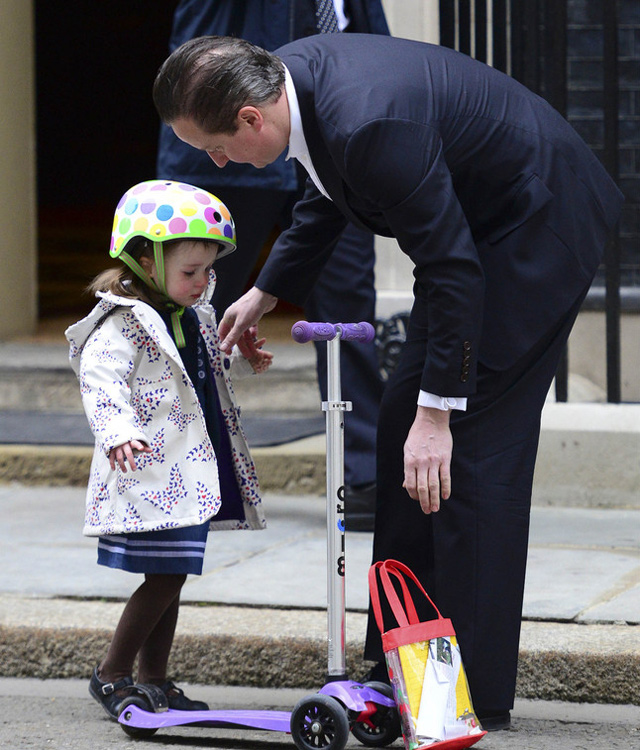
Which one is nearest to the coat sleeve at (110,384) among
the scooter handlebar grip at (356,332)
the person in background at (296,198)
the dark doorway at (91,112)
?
the scooter handlebar grip at (356,332)

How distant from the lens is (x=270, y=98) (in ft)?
9.11

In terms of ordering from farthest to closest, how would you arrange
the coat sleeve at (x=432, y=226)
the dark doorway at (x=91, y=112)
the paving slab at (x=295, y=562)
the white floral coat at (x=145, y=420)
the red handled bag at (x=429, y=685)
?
1. the dark doorway at (x=91, y=112)
2. the paving slab at (x=295, y=562)
3. the white floral coat at (x=145, y=420)
4. the red handled bag at (x=429, y=685)
5. the coat sleeve at (x=432, y=226)

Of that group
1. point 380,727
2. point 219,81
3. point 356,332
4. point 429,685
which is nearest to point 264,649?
point 380,727

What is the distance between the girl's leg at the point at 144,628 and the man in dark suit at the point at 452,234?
18.6 inches

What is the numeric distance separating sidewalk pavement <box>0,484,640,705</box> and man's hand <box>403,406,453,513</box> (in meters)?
0.75

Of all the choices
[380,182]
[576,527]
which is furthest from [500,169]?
[576,527]

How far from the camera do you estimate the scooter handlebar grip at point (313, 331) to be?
117 inches

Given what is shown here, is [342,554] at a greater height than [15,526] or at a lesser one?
greater

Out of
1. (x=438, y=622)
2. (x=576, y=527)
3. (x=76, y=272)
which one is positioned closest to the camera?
(x=438, y=622)

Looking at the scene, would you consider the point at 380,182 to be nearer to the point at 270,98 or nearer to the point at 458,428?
the point at 270,98

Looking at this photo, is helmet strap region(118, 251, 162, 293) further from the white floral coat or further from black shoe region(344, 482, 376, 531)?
black shoe region(344, 482, 376, 531)

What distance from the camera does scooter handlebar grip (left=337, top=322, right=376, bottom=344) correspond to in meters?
3.03

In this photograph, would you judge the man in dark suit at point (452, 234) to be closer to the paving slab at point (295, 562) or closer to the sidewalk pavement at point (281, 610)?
the sidewalk pavement at point (281, 610)

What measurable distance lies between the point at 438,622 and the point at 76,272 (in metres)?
8.44
